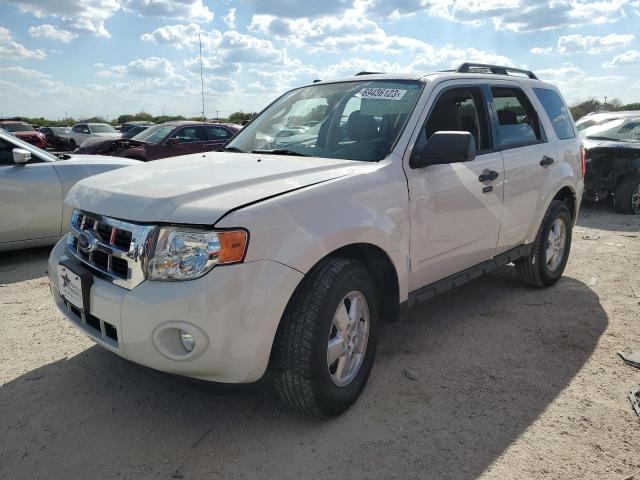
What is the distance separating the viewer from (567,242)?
5.06 metres

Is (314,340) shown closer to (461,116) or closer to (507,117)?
(461,116)

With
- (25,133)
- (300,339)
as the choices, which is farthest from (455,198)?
(25,133)

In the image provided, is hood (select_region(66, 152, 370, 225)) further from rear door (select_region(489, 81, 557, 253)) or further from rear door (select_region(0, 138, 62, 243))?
rear door (select_region(0, 138, 62, 243))

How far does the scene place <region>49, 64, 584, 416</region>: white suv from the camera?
225cm

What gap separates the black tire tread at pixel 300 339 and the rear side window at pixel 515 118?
2.22m

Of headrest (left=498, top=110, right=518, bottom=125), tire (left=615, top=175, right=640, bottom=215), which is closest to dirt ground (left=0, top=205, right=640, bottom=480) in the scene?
headrest (left=498, top=110, right=518, bottom=125)

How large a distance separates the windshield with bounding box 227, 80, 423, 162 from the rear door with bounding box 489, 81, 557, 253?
39.1 inches

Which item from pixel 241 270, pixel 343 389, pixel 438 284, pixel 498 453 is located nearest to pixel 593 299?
pixel 438 284

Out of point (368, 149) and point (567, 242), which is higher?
point (368, 149)

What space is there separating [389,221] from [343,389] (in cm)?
92

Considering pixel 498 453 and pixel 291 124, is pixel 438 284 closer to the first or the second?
pixel 498 453

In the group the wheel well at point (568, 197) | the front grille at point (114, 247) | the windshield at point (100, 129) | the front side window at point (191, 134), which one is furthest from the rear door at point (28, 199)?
the windshield at point (100, 129)

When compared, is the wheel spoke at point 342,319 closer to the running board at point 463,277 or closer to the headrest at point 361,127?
the running board at point 463,277

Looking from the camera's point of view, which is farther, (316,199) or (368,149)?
(368,149)
